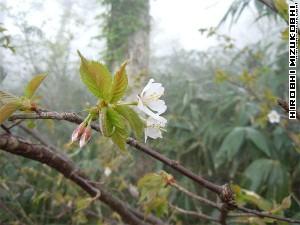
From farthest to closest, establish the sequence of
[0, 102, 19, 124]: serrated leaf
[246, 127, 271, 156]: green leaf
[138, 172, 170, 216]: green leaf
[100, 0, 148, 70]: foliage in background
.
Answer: [100, 0, 148, 70]: foliage in background < [246, 127, 271, 156]: green leaf < [138, 172, 170, 216]: green leaf < [0, 102, 19, 124]: serrated leaf

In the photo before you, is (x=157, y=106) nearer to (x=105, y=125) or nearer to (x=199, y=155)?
(x=105, y=125)

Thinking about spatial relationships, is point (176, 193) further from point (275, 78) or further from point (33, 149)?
point (33, 149)

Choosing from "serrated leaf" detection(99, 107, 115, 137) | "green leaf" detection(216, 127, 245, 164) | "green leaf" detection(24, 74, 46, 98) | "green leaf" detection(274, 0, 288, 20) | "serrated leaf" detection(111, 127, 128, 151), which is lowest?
"green leaf" detection(216, 127, 245, 164)

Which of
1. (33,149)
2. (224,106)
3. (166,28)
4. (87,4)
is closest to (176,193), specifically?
(224,106)

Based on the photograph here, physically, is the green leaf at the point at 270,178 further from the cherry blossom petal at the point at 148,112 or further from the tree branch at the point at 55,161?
the cherry blossom petal at the point at 148,112

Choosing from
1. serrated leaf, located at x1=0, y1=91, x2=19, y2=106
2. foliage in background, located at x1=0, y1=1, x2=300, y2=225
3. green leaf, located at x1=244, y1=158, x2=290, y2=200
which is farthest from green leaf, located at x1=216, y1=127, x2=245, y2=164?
serrated leaf, located at x1=0, y1=91, x2=19, y2=106

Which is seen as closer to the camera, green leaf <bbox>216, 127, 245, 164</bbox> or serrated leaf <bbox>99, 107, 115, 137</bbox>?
serrated leaf <bbox>99, 107, 115, 137</bbox>

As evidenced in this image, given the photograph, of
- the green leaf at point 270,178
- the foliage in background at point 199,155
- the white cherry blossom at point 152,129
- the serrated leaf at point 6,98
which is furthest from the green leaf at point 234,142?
the serrated leaf at point 6,98

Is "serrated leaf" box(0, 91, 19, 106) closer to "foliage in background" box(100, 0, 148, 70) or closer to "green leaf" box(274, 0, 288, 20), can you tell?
"green leaf" box(274, 0, 288, 20)
